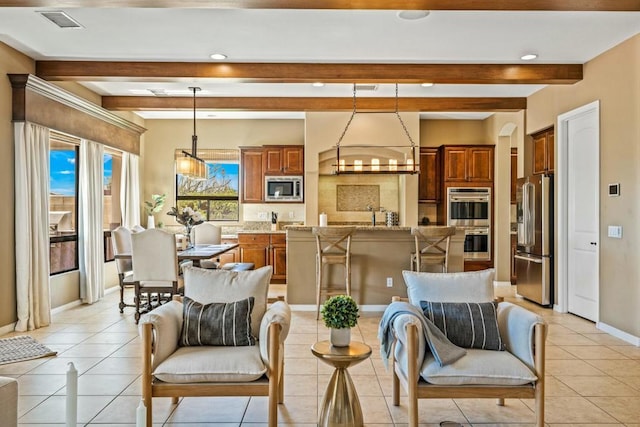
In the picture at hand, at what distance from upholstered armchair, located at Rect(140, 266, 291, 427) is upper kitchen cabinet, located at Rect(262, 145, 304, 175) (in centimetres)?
540

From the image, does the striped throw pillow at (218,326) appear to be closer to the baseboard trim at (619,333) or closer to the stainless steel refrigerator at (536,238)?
the baseboard trim at (619,333)

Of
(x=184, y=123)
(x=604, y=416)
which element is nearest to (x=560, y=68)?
(x=604, y=416)

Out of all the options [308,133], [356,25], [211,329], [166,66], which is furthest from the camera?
[308,133]

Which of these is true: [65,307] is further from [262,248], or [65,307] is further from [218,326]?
[218,326]

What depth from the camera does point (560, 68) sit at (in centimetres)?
534

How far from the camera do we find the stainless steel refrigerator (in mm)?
6039

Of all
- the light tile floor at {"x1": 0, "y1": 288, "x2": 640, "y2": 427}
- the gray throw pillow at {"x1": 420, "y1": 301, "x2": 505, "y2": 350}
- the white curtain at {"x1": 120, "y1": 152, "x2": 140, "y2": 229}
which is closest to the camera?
the gray throw pillow at {"x1": 420, "y1": 301, "x2": 505, "y2": 350}

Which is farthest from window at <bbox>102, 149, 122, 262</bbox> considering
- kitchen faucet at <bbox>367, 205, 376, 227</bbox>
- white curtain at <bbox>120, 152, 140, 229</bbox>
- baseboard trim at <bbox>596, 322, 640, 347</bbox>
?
baseboard trim at <bbox>596, 322, 640, 347</bbox>

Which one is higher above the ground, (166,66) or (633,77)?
(166,66)

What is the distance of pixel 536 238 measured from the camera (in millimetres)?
6195

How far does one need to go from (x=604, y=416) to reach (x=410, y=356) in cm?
144

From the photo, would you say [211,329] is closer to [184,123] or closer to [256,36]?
[256,36]

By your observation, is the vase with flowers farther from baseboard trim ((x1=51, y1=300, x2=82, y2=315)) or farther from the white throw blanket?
the white throw blanket

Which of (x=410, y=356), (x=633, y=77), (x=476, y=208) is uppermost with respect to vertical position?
(x=633, y=77)
